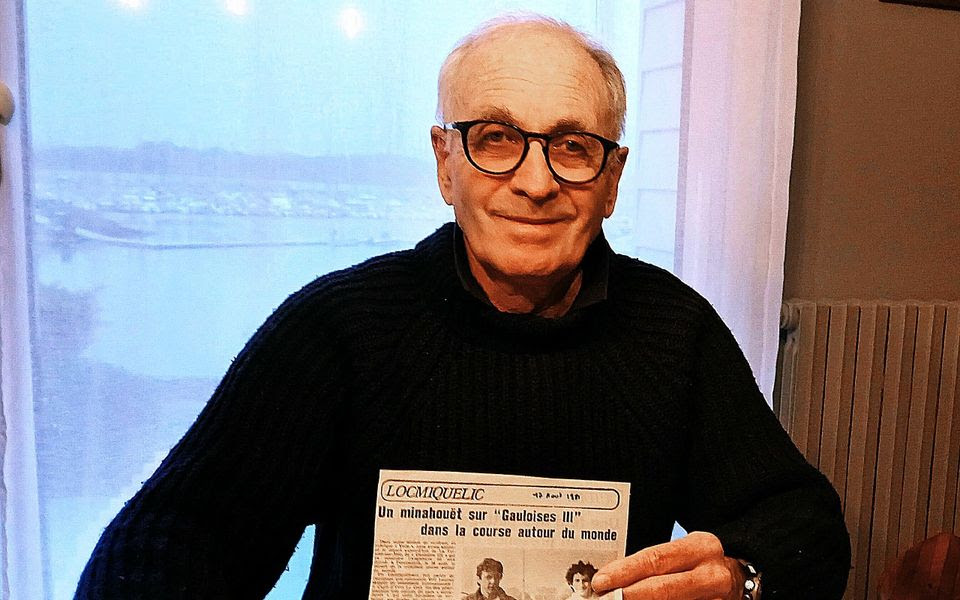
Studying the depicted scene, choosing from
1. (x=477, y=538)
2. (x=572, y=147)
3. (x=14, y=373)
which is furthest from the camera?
(x=14, y=373)

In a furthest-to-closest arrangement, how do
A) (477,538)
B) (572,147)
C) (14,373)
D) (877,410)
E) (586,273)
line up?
(877,410)
(14,373)
(586,273)
(572,147)
(477,538)

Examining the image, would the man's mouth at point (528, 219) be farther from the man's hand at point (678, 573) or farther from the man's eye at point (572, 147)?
the man's hand at point (678, 573)

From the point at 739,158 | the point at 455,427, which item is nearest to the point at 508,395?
the point at 455,427

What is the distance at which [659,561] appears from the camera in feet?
2.89

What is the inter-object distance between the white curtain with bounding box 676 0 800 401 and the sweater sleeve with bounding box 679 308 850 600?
0.61 m

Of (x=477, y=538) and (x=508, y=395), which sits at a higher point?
(x=508, y=395)

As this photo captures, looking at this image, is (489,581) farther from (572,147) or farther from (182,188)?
(182,188)

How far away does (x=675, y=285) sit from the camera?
1107mm

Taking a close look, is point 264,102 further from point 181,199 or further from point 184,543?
point 184,543

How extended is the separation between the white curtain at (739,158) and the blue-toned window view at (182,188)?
44cm

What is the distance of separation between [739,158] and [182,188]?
112 centimetres

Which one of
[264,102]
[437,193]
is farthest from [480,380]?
[264,102]

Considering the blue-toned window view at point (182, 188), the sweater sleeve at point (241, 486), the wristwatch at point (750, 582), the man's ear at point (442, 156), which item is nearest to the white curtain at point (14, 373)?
A: the blue-toned window view at point (182, 188)

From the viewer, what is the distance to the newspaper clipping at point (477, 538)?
2.76 feet
